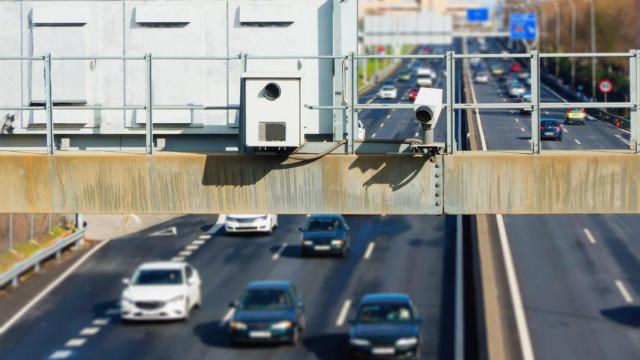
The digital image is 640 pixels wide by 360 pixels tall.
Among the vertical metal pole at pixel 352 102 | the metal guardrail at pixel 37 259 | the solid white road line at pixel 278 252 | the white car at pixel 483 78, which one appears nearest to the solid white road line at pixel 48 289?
the metal guardrail at pixel 37 259

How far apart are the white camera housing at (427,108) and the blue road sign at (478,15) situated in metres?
141

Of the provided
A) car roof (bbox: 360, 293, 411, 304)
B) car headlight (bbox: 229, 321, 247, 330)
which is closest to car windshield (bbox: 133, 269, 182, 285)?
car headlight (bbox: 229, 321, 247, 330)

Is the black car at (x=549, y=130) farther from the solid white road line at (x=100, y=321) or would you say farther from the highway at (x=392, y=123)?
the solid white road line at (x=100, y=321)

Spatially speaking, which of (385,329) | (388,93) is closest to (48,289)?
(385,329)

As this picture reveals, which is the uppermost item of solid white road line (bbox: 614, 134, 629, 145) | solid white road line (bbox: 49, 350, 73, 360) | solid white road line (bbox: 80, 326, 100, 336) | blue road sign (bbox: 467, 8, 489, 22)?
blue road sign (bbox: 467, 8, 489, 22)

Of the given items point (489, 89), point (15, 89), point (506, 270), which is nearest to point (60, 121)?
point (15, 89)

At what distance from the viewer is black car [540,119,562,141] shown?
16781 millimetres

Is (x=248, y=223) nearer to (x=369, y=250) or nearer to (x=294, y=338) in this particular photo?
(x=369, y=250)

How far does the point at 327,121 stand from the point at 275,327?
748 inches

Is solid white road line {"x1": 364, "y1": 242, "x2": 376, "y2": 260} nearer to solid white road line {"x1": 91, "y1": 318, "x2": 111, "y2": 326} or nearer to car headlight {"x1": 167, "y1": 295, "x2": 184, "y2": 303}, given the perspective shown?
car headlight {"x1": 167, "y1": 295, "x2": 184, "y2": 303}

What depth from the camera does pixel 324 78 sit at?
18250mm

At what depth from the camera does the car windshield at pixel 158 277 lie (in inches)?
1610

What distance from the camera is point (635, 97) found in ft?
51.3

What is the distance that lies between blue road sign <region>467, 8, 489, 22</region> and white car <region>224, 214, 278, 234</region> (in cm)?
10088
